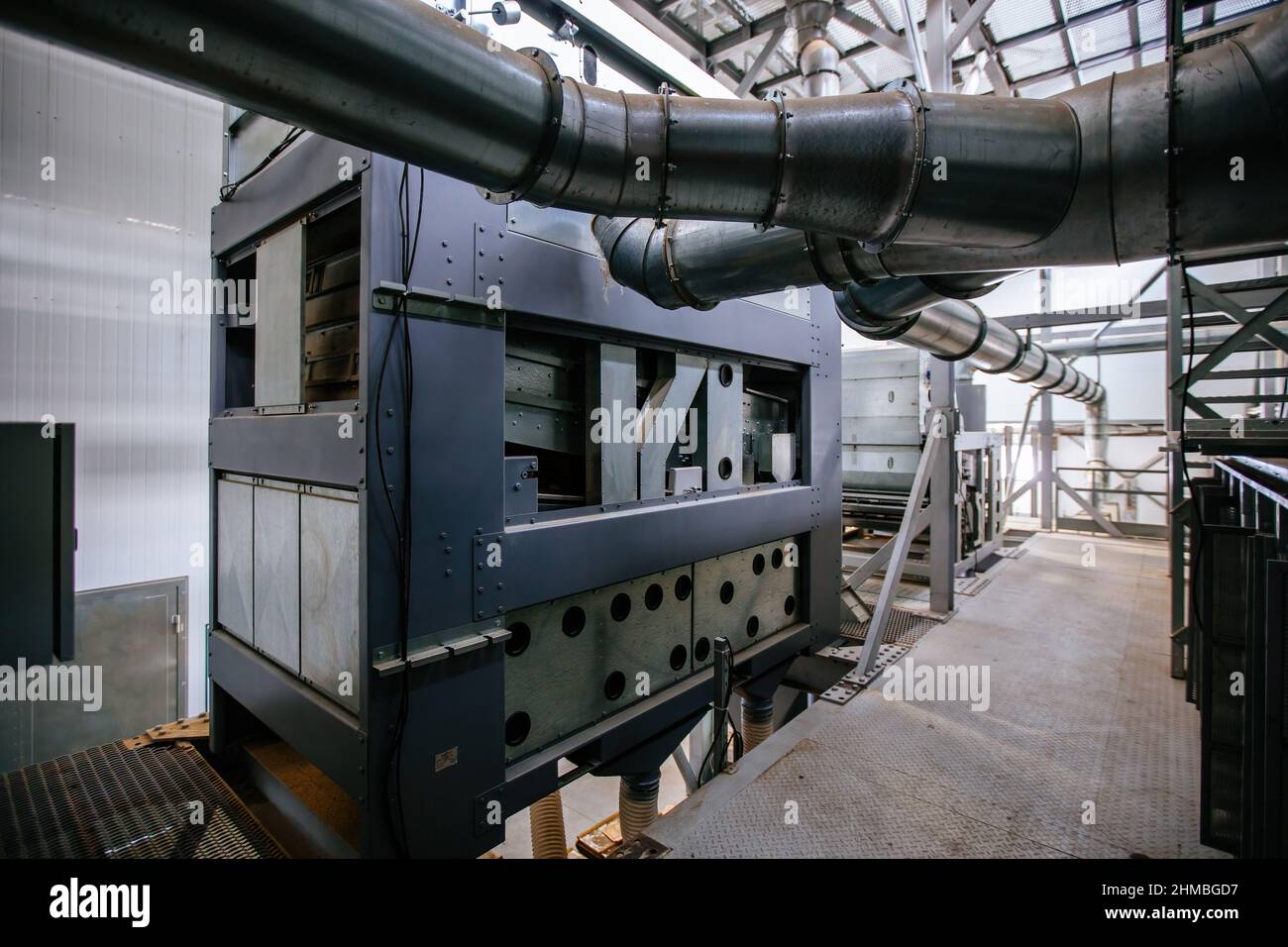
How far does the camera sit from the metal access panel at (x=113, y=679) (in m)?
3.51

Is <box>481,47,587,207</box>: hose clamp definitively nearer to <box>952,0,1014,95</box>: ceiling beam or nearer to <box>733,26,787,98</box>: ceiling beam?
<box>733,26,787,98</box>: ceiling beam

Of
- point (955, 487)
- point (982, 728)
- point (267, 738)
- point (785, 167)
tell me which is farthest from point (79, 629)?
point (955, 487)

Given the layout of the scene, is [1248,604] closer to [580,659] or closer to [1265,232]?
[1265,232]

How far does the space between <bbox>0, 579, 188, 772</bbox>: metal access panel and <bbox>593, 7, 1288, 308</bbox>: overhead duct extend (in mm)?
4712

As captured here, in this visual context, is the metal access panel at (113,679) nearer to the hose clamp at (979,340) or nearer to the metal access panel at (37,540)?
the metal access panel at (37,540)

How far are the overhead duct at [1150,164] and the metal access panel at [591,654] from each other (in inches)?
69.2

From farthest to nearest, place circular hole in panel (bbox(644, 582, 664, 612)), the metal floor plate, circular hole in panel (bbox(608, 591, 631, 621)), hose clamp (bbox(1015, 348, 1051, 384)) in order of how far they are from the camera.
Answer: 1. hose clamp (bbox(1015, 348, 1051, 384))
2. the metal floor plate
3. circular hole in panel (bbox(644, 582, 664, 612))
4. circular hole in panel (bbox(608, 591, 631, 621))

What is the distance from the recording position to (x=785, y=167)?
57.4 inches

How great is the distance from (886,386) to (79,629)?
6.44m

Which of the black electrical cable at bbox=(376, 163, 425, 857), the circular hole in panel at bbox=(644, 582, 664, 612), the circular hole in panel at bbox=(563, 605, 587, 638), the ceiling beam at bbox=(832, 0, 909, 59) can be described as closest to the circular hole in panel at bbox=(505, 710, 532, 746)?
the circular hole in panel at bbox=(563, 605, 587, 638)

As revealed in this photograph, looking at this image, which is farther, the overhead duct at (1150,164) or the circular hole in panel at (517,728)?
the circular hole in panel at (517,728)

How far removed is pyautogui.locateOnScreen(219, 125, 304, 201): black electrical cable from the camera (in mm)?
2094

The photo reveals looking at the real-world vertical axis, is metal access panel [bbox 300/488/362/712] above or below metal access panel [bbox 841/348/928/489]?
below

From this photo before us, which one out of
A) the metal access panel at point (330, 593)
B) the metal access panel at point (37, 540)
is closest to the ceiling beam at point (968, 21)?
the metal access panel at point (330, 593)
